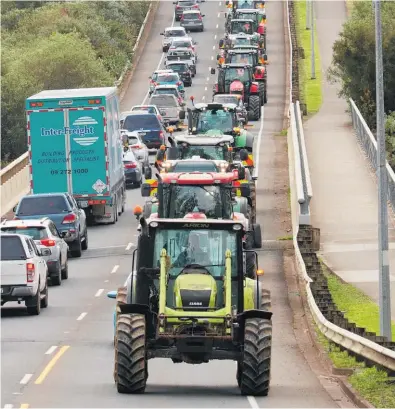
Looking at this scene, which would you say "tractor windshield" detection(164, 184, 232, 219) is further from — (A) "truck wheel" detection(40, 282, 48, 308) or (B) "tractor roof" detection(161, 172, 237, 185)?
(A) "truck wheel" detection(40, 282, 48, 308)

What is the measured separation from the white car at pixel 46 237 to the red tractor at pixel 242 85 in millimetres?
39495

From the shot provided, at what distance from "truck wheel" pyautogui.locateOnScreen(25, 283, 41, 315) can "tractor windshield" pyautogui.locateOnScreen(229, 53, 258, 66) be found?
164 ft

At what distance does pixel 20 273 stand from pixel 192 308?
10145 millimetres

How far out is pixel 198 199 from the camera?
32.3 metres

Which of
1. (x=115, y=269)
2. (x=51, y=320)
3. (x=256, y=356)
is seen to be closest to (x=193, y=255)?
(x=256, y=356)

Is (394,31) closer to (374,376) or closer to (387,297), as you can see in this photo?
(387,297)

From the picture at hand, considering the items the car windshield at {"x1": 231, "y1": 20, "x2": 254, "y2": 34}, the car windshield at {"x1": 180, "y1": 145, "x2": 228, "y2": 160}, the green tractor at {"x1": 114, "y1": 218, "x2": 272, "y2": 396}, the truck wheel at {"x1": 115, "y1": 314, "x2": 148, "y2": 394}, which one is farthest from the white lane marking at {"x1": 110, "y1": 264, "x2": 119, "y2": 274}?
the car windshield at {"x1": 231, "y1": 20, "x2": 254, "y2": 34}

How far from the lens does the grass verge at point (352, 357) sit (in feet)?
68.2

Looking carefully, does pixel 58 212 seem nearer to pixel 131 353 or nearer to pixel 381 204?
pixel 381 204

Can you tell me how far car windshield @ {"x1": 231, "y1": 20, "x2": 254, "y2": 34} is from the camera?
3735 inches

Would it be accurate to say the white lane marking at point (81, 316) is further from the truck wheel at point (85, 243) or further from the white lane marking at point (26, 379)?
the truck wheel at point (85, 243)

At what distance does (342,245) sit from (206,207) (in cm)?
1027

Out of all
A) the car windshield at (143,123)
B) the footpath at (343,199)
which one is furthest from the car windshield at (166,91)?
the car windshield at (143,123)

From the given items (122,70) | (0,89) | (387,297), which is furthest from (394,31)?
(387,297)
